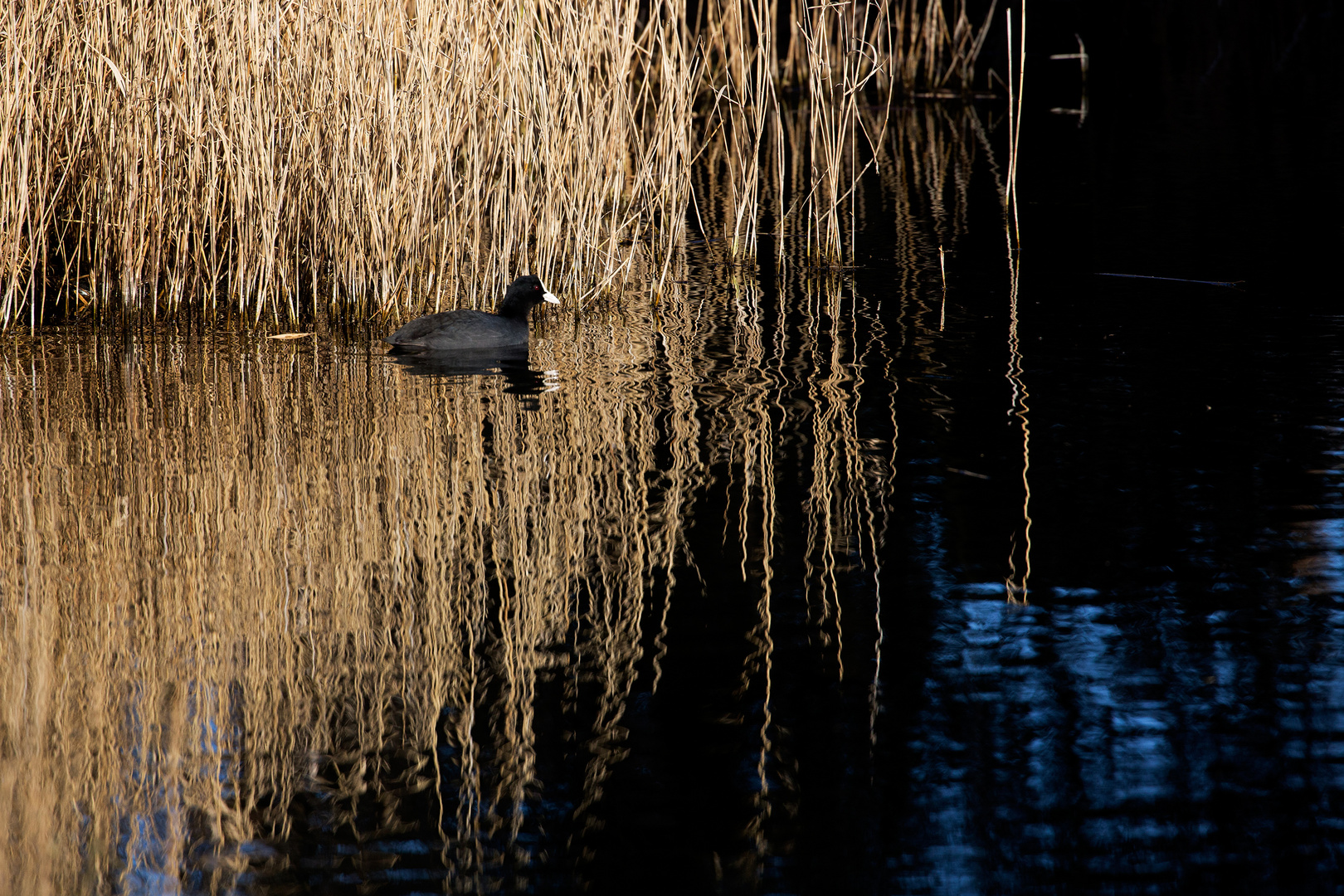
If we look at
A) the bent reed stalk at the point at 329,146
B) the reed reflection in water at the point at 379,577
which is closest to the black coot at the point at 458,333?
the reed reflection in water at the point at 379,577

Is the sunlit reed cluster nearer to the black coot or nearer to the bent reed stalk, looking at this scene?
the black coot

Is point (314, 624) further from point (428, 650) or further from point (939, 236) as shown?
point (939, 236)

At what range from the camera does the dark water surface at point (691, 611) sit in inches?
105

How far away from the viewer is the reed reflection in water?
273 centimetres

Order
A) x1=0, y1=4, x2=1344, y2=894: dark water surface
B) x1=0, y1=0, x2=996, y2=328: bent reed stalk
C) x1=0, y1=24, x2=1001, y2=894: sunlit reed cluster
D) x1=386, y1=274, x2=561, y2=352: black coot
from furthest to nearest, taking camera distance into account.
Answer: x1=0, y1=0, x2=996, y2=328: bent reed stalk, x1=386, y1=274, x2=561, y2=352: black coot, x1=0, y1=24, x2=1001, y2=894: sunlit reed cluster, x1=0, y1=4, x2=1344, y2=894: dark water surface

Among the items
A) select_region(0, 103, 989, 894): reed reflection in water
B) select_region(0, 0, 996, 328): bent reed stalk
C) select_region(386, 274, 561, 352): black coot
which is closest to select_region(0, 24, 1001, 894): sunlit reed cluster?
select_region(0, 103, 989, 894): reed reflection in water

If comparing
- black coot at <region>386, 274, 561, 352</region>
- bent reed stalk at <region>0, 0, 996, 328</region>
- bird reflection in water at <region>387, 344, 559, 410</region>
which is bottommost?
bird reflection in water at <region>387, 344, 559, 410</region>

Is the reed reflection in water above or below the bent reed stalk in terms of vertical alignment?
below

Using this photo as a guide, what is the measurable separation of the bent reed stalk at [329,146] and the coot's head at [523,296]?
497 mm

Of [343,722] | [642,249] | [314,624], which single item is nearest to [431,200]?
[642,249]

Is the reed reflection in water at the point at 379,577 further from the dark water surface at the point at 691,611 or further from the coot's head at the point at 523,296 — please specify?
the coot's head at the point at 523,296

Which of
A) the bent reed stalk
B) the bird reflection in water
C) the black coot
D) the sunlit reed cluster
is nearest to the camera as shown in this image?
the sunlit reed cluster

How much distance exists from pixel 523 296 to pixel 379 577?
299 cm

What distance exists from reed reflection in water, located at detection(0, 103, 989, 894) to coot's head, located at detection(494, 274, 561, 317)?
20 cm
